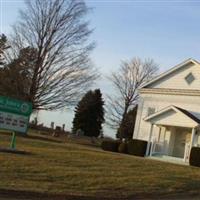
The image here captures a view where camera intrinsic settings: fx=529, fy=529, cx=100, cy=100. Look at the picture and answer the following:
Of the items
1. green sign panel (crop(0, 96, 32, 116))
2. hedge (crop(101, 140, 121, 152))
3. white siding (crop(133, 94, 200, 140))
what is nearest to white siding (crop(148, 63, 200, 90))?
white siding (crop(133, 94, 200, 140))

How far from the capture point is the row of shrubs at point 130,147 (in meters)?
38.1

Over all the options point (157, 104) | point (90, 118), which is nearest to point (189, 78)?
point (157, 104)

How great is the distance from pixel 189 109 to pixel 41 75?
12.0 metres

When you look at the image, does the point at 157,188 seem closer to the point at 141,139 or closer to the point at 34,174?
the point at 34,174

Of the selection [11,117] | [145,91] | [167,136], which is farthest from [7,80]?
[11,117]

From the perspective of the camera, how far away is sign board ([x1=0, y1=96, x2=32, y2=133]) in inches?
913

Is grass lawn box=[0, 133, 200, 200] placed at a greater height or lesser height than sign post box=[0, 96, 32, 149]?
lesser

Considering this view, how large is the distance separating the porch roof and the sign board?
50.0ft

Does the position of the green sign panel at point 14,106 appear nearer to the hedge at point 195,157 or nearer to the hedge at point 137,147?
the hedge at point 195,157

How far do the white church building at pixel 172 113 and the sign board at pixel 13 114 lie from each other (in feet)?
48.2

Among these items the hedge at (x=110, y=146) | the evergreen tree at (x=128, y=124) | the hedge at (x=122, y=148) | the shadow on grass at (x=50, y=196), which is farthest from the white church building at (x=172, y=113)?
the evergreen tree at (x=128, y=124)

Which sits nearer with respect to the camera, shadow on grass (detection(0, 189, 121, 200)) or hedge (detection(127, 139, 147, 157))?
shadow on grass (detection(0, 189, 121, 200))

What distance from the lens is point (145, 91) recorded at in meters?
42.6

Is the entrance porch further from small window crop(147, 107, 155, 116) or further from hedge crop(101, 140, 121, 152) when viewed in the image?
hedge crop(101, 140, 121, 152)
